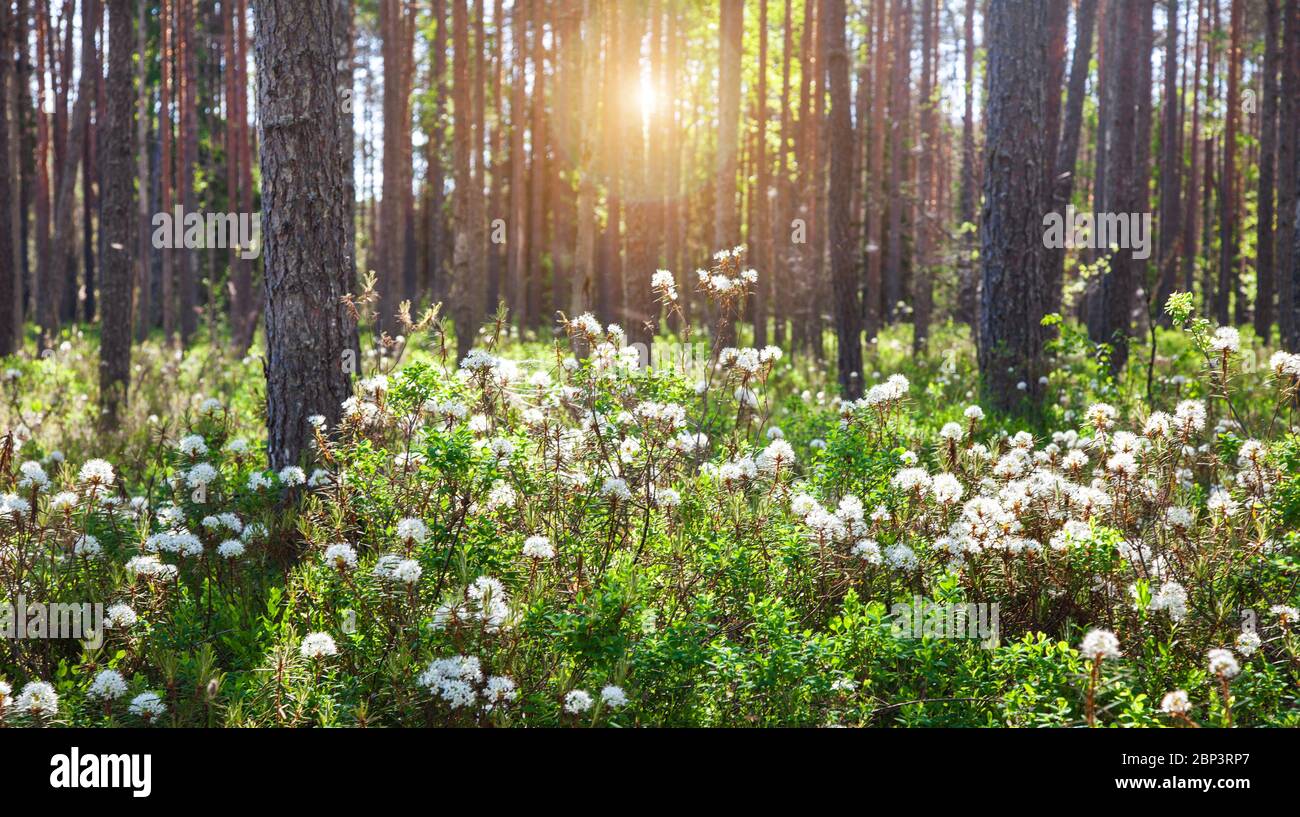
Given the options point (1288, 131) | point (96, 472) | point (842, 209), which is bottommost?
point (96, 472)

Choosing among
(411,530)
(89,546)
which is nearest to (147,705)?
(411,530)

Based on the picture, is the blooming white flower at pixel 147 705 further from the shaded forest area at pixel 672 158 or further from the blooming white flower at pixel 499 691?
the shaded forest area at pixel 672 158

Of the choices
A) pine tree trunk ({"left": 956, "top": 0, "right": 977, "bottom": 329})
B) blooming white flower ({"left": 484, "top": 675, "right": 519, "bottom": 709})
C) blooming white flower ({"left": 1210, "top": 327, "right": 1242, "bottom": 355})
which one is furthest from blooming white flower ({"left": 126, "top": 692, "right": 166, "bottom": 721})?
pine tree trunk ({"left": 956, "top": 0, "right": 977, "bottom": 329})

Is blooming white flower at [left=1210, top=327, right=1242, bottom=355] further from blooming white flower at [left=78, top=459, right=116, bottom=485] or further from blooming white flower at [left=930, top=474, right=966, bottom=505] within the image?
blooming white flower at [left=78, top=459, right=116, bottom=485]

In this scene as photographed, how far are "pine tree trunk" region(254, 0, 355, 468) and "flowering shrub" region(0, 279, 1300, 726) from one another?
1.65ft

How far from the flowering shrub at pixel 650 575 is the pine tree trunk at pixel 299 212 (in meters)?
0.50

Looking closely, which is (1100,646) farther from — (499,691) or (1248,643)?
(499,691)

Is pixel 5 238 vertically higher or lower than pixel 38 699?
higher

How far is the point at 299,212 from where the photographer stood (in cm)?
561

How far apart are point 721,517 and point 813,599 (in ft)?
2.18

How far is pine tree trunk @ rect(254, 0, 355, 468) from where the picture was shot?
5570 millimetres

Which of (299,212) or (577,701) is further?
(299,212)

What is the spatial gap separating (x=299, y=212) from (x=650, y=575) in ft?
10.0

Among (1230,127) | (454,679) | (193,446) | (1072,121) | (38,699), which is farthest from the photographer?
(1230,127)
